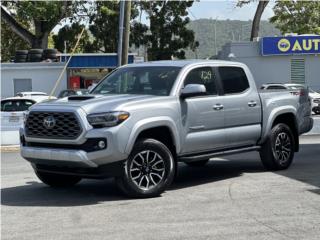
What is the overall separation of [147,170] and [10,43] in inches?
2022

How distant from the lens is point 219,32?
3706 inches

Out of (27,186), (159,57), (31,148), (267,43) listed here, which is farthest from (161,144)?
(159,57)

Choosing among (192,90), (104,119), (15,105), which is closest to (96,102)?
(104,119)

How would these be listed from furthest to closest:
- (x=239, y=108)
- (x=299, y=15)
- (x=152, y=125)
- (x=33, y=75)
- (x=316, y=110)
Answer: (x=299, y=15) → (x=33, y=75) → (x=316, y=110) → (x=239, y=108) → (x=152, y=125)

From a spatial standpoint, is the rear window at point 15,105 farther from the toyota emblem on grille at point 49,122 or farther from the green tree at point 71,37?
the green tree at point 71,37

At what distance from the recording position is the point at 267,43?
37.6m

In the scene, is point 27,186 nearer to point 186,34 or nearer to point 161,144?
point 161,144

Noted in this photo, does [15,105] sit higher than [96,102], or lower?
lower

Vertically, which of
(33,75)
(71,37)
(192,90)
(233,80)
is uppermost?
(71,37)

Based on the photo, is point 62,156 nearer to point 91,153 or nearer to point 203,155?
point 91,153

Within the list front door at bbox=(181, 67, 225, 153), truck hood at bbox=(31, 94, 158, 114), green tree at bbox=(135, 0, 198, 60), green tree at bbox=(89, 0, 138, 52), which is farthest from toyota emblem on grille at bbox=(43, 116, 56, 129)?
green tree at bbox=(135, 0, 198, 60)

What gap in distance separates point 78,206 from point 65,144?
82 cm

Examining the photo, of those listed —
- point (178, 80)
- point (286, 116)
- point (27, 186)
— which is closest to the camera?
point (178, 80)

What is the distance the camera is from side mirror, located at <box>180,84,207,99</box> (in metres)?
8.35
